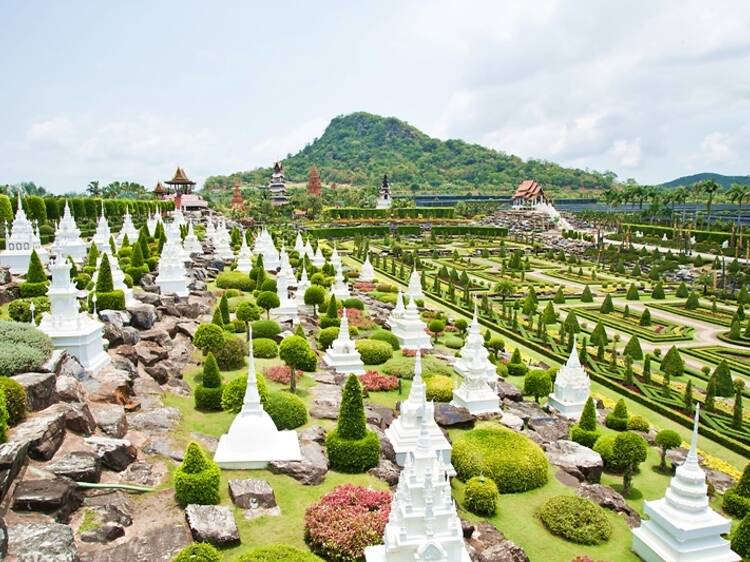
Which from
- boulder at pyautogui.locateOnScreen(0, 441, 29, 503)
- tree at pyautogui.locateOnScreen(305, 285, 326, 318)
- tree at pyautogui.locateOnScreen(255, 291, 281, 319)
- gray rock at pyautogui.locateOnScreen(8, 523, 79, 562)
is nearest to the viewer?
gray rock at pyautogui.locateOnScreen(8, 523, 79, 562)

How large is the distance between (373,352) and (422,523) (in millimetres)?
20487

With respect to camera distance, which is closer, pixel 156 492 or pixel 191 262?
pixel 156 492

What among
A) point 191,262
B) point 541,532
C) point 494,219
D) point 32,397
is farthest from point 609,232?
point 32,397

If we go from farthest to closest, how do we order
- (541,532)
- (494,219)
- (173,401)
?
(494,219) < (173,401) < (541,532)

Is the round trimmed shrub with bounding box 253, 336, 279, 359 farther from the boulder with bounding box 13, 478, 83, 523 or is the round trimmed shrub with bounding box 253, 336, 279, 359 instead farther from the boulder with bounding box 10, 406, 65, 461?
the boulder with bounding box 13, 478, 83, 523

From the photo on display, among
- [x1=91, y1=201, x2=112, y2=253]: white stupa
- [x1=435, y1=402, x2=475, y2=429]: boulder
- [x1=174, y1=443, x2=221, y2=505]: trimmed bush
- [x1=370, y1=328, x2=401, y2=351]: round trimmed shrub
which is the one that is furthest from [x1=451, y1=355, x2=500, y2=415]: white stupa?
[x1=91, y1=201, x2=112, y2=253]: white stupa

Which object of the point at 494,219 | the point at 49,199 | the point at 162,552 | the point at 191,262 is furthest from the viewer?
the point at 494,219

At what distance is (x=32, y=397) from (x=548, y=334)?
3513 centimetres

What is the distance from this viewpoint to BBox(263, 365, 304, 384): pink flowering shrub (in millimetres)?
28578

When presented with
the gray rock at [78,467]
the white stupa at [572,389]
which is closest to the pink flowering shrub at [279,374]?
the gray rock at [78,467]

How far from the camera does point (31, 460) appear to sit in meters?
15.5

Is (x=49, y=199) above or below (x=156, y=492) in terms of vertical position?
above

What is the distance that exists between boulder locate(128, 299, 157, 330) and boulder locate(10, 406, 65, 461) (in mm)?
13476

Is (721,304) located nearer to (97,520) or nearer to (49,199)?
(97,520)
